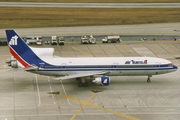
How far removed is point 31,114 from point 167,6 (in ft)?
321

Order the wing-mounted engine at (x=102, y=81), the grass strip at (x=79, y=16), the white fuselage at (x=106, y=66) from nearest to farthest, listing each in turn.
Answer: the wing-mounted engine at (x=102, y=81) < the white fuselage at (x=106, y=66) < the grass strip at (x=79, y=16)

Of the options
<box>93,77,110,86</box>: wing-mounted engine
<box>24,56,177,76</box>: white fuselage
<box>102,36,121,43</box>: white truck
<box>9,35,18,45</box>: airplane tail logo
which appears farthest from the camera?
<box>102,36,121,43</box>: white truck

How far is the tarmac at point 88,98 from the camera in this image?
47312mm

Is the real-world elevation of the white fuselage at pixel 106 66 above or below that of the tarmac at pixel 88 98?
above

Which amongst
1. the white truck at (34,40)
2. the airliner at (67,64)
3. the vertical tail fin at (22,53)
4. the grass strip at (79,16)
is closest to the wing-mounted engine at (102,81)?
the airliner at (67,64)

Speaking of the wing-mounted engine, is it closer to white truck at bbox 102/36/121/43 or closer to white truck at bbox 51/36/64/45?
white truck at bbox 51/36/64/45

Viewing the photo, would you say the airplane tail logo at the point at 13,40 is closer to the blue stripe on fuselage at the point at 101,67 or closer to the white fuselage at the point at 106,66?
the white fuselage at the point at 106,66

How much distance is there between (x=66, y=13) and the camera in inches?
4545

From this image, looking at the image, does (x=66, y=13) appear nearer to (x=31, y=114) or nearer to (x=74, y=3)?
(x=74, y=3)

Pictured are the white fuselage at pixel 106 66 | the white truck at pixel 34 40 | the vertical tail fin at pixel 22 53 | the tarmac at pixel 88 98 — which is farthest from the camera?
the white truck at pixel 34 40

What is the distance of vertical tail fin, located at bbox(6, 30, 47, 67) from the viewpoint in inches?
2249

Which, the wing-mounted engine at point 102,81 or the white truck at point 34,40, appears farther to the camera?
the white truck at point 34,40

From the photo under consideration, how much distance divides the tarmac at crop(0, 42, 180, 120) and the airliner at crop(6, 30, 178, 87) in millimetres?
2701

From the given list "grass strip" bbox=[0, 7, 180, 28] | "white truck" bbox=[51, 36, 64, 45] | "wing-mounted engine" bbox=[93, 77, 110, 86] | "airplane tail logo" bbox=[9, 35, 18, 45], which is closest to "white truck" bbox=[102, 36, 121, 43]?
"white truck" bbox=[51, 36, 64, 45]
